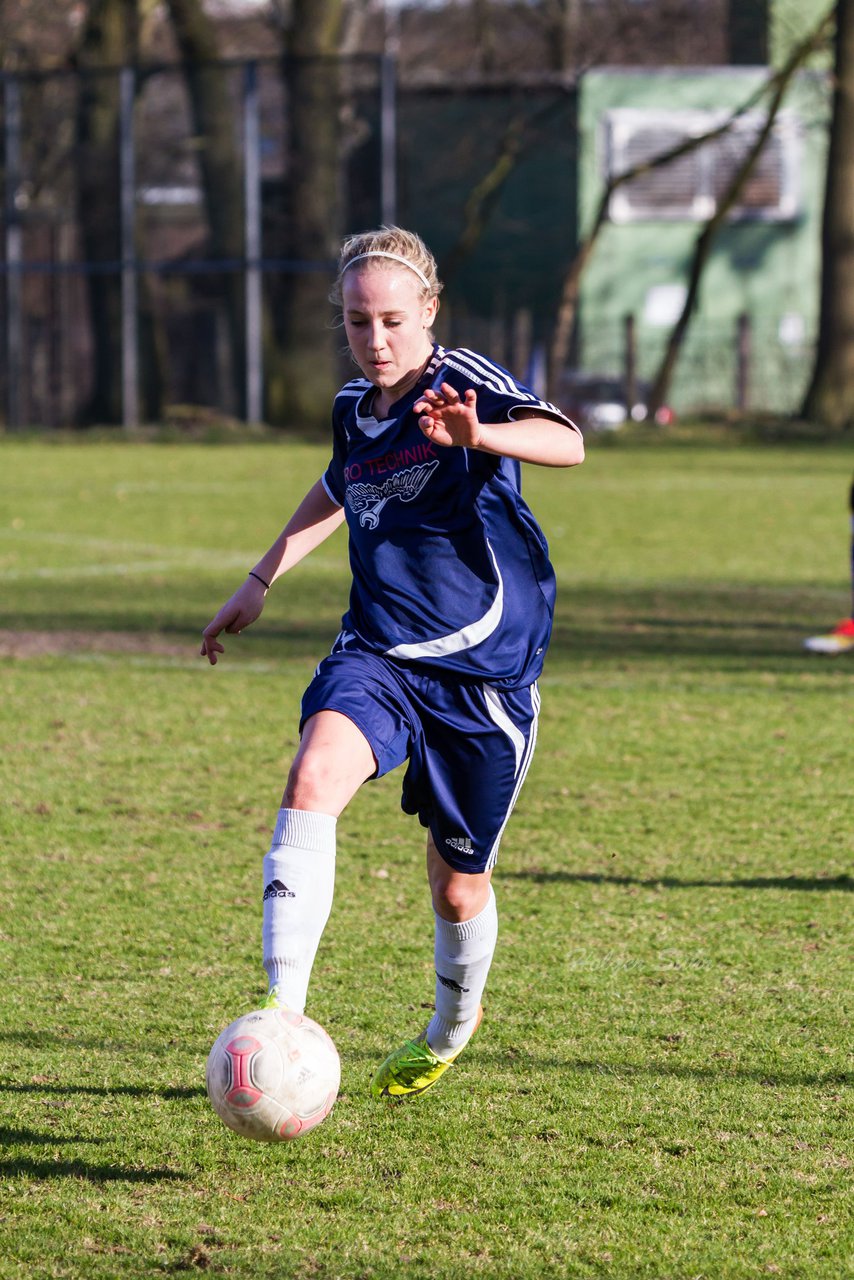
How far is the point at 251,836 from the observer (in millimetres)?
6270

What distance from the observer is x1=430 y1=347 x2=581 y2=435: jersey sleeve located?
377 centimetres

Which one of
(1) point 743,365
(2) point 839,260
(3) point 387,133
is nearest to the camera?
(3) point 387,133

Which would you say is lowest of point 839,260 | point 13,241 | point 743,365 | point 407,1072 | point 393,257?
point 743,365

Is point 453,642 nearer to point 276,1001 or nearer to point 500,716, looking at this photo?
point 500,716

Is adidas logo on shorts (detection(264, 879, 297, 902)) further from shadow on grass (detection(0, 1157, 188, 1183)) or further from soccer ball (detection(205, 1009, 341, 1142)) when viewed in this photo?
shadow on grass (detection(0, 1157, 188, 1183))

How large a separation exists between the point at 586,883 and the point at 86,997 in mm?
1767

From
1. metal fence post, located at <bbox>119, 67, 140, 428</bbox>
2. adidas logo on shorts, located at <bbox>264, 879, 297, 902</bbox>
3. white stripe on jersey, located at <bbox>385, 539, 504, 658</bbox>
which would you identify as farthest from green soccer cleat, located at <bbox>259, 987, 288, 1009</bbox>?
metal fence post, located at <bbox>119, 67, 140, 428</bbox>

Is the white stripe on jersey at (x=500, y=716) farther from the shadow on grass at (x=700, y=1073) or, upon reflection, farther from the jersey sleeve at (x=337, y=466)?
the shadow on grass at (x=700, y=1073)

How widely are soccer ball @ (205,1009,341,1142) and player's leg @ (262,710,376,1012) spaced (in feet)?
0.17

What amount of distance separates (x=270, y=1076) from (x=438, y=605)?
1.06 meters

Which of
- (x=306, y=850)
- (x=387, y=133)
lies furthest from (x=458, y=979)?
(x=387, y=133)

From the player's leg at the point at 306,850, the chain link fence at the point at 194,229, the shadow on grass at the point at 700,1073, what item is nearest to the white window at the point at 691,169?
the chain link fence at the point at 194,229

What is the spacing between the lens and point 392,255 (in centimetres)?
375

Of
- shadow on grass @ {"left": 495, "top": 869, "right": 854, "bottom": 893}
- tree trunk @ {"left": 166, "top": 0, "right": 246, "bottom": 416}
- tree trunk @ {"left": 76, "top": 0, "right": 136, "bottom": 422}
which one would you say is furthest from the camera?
tree trunk @ {"left": 76, "top": 0, "right": 136, "bottom": 422}
